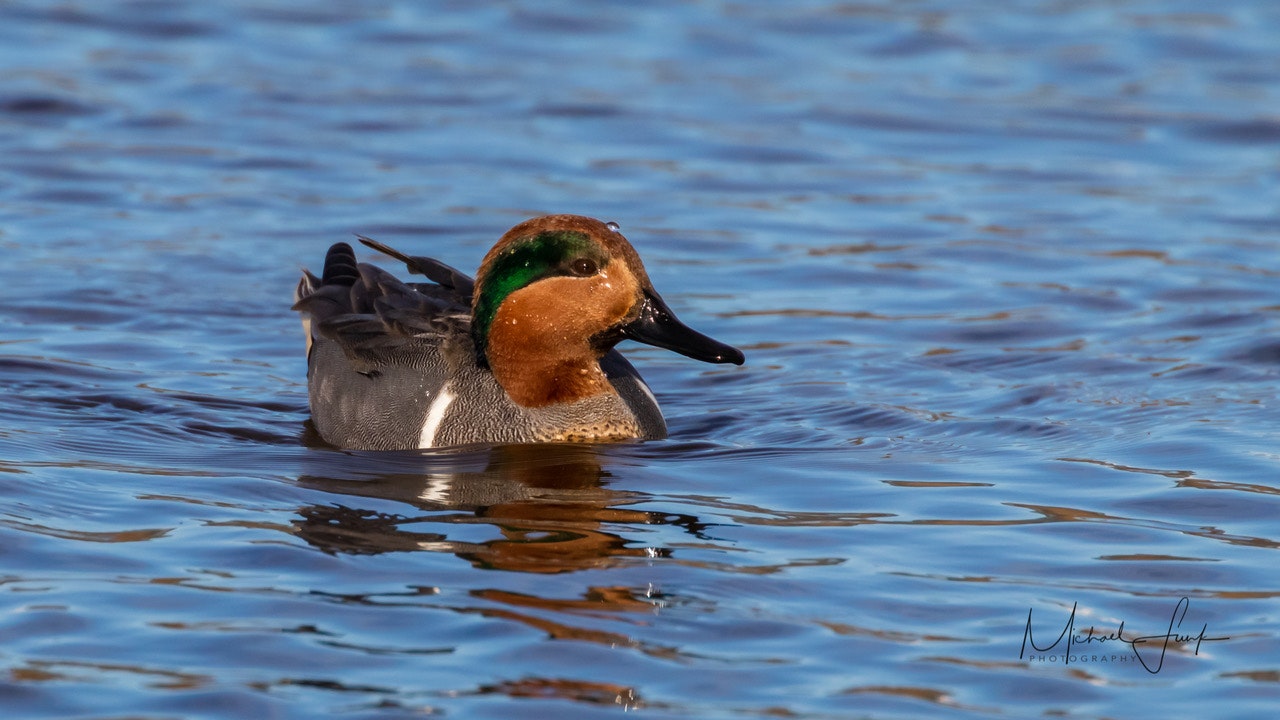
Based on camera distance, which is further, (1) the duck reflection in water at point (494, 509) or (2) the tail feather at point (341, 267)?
(2) the tail feather at point (341, 267)

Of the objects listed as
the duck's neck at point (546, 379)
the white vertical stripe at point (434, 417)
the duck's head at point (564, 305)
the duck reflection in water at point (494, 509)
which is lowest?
the duck reflection in water at point (494, 509)

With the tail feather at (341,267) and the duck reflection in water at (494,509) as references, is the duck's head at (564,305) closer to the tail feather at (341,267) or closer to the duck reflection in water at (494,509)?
the duck reflection in water at (494,509)

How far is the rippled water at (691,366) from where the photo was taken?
5.21m

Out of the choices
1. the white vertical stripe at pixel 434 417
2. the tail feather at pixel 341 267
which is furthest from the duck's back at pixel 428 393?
the tail feather at pixel 341 267

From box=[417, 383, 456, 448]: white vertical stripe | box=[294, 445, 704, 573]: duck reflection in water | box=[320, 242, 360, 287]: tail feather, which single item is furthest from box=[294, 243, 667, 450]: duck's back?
box=[320, 242, 360, 287]: tail feather

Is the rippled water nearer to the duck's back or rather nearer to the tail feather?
the duck's back

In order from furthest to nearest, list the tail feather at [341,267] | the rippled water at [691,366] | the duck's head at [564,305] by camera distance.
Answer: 1. the tail feather at [341,267]
2. the duck's head at [564,305]
3. the rippled water at [691,366]

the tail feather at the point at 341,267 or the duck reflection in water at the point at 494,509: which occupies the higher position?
the tail feather at the point at 341,267

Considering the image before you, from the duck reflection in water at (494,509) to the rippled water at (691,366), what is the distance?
29 mm

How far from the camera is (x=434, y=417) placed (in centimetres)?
764

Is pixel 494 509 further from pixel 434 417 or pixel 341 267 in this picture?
pixel 341 267

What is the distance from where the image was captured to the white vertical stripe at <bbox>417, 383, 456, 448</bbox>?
762 cm

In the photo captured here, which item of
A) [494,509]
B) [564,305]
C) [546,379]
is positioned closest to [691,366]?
[546,379]

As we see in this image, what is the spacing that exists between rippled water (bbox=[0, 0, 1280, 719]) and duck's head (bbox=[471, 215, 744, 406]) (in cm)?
43
